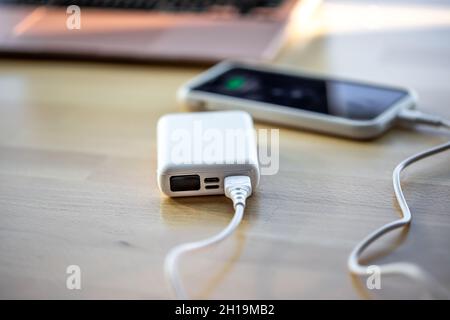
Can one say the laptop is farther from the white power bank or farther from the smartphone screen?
the white power bank

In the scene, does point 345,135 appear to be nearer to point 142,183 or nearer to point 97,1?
point 142,183

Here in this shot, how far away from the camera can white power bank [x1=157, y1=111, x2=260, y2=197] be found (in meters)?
0.58

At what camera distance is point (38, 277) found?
1.68 feet

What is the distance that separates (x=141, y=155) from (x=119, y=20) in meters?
0.36

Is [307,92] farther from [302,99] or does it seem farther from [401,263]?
[401,263]

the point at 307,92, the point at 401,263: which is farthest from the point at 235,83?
the point at 401,263

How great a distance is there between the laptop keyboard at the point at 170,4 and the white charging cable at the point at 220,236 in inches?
17.8

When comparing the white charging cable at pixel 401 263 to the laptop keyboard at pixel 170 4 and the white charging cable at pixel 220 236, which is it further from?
the laptop keyboard at pixel 170 4

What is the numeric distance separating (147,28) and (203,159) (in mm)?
419

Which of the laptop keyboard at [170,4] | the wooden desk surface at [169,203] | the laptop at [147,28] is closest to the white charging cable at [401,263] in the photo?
the wooden desk surface at [169,203]

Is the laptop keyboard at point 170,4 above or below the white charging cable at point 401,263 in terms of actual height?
above

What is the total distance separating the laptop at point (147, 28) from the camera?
90 cm

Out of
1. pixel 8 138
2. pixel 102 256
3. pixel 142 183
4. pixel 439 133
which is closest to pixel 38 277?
pixel 102 256

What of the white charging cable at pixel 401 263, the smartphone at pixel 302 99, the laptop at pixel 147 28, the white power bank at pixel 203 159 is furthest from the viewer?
the laptop at pixel 147 28
